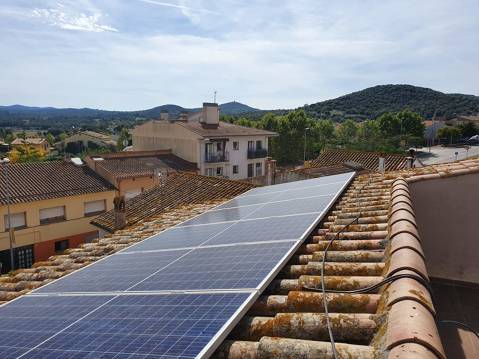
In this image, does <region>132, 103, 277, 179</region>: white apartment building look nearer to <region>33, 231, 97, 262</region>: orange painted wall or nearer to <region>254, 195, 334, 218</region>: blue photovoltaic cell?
<region>33, 231, 97, 262</region>: orange painted wall

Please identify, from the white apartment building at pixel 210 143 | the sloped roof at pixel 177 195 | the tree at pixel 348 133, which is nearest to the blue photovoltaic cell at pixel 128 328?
the sloped roof at pixel 177 195

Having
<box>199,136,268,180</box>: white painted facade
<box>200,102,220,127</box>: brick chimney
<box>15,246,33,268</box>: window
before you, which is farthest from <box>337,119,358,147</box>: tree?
<box>15,246,33,268</box>: window

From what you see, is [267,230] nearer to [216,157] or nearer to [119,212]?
[119,212]

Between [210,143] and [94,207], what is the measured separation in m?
14.7

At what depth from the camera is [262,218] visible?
7.26 metres

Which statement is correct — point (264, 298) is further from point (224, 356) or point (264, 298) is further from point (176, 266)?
point (176, 266)

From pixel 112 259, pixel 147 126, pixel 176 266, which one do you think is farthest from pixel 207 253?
pixel 147 126

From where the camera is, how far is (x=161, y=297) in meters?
4.16

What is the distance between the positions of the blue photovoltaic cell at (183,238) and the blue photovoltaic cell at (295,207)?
0.92 metres

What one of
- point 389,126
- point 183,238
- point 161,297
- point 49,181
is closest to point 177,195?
point 183,238

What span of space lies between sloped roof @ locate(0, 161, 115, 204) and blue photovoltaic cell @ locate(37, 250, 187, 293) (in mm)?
23425

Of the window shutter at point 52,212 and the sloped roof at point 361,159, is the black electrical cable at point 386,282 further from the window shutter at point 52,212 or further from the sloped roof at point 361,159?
the window shutter at point 52,212

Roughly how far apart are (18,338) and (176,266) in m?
1.90

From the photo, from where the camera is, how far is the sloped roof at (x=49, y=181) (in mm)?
27672
